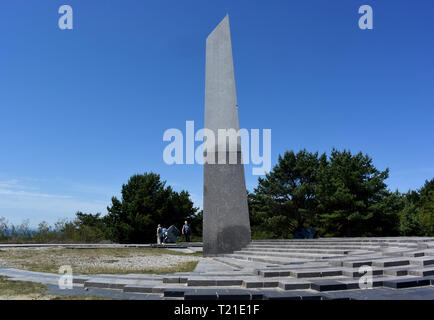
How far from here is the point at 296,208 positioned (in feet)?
113

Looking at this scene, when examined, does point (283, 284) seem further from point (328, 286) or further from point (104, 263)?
point (104, 263)

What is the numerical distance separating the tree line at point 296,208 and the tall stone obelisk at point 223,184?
16703 mm

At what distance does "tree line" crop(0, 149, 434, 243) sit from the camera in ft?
92.9

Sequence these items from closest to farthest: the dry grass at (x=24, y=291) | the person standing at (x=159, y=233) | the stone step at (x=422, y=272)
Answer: the dry grass at (x=24, y=291)
the stone step at (x=422, y=272)
the person standing at (x=159, y=233)

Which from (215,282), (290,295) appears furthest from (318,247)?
(290,295)

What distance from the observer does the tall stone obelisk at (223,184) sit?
13656mm

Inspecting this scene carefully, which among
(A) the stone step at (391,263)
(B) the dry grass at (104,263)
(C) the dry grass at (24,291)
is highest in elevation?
(A) the stone step at (391,263)

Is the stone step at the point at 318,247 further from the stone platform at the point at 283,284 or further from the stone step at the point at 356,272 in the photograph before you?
the stone step at the point at 356,272

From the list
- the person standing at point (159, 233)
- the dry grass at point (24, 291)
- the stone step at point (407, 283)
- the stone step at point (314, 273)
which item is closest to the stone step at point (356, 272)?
the stone step at point (314, 273)

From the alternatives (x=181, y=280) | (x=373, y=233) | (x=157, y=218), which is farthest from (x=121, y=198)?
(x=181, y=280)

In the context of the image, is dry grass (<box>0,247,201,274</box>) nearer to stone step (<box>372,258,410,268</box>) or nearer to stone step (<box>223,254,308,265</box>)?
stone step (<box>223,254,308,265</box>)

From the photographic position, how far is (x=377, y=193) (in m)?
29.8
